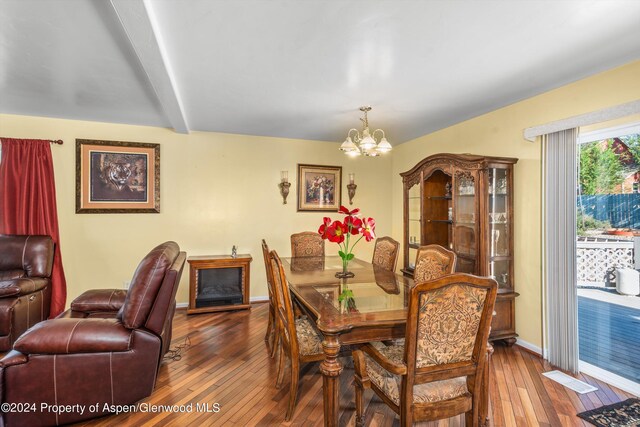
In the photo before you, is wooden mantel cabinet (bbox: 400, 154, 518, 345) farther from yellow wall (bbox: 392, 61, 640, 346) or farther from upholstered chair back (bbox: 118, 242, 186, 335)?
upholstered chair back (bbox: 118, 242, 186, 335)

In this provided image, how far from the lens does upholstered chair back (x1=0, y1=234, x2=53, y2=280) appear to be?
3318 mm

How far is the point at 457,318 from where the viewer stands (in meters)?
1.48

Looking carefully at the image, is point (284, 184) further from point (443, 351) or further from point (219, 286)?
point (443, 351)

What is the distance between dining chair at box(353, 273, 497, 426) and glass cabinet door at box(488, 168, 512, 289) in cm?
178

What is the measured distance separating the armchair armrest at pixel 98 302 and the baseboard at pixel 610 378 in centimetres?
402

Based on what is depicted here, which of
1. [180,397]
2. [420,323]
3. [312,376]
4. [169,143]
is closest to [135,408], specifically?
[180,397]

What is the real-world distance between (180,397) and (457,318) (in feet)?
6.47

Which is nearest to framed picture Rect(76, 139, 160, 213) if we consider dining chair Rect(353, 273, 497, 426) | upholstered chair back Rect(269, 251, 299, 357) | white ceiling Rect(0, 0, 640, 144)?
→ white ceiling Rect(0, 0, 640, 144)

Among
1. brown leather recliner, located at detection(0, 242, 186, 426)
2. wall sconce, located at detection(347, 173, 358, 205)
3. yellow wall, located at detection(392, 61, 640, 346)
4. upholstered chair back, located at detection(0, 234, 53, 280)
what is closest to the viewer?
brown leather recliner, located at detection(0, 242, 186, 426)

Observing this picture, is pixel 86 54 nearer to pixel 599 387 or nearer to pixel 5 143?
pixel 5 143

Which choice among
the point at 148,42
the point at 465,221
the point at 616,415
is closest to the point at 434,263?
the point at 465,221

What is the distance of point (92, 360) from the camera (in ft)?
6.26

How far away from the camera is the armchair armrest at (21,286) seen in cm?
281

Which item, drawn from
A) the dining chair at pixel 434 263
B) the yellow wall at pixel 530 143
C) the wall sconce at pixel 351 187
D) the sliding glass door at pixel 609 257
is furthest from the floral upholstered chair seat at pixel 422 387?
the wall sconce at pixel 351 187
